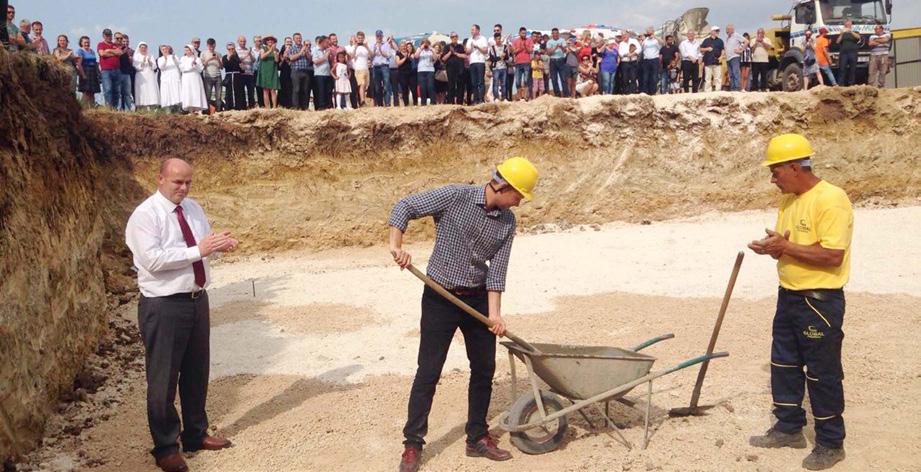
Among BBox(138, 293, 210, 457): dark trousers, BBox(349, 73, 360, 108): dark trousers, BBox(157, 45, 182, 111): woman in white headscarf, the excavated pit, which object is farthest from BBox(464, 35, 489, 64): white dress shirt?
BBox(138, 293, 210, 457): dark trousers

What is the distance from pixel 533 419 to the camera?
5.29 m

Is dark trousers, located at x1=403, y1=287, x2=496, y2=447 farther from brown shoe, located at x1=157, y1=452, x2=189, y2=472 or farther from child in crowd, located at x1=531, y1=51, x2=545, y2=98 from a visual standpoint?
child in crowd, located at x1=531, y1=51, x2=545, y2=98

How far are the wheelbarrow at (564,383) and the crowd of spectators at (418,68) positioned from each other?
1234cm

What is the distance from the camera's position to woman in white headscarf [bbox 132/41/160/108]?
15352 millimetres

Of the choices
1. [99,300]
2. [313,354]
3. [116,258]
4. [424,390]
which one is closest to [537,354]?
[424,390]

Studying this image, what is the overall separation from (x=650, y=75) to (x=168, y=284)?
15.5 metres

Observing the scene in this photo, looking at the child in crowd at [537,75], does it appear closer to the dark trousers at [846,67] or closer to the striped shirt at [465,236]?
the dark trousers at [846,67]

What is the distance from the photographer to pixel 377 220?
628 inches

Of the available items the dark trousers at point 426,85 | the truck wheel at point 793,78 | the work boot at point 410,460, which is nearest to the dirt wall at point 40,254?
the work boot at point 410,460

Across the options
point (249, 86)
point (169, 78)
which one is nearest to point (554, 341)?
point (249, 86)

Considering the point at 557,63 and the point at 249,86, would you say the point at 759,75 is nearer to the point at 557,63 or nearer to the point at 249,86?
the point at 557,63

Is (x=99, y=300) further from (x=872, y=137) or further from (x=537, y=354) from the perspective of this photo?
(x=872, y=137)

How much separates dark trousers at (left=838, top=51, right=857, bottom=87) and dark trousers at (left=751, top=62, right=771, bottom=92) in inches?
83.3

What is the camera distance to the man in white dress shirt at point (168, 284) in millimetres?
5066
